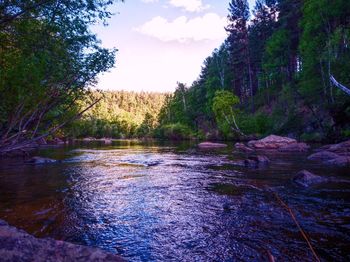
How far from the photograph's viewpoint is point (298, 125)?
36562 mm

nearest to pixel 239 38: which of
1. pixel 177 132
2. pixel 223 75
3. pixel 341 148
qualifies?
pixel 223 75

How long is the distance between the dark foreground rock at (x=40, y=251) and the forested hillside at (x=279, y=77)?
26.8 feet

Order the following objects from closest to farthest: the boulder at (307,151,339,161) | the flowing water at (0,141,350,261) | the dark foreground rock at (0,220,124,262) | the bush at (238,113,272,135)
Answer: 1. the dark foreground rock at (0,220,124,262)
2. the flowing water at (0,141,350,261)
3. the boulder at (307,151,339,161)
4. the bush at (238,113,272,135)

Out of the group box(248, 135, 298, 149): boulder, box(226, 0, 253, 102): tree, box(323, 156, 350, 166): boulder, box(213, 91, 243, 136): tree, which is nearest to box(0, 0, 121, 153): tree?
box(323, 156, 350, 166): boulder

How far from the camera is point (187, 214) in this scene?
26.3 feet

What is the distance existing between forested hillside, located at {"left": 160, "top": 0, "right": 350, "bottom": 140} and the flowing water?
4.06m

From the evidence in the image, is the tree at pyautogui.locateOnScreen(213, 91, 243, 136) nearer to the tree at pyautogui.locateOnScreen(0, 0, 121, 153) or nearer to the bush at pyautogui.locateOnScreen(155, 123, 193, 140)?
the bush at pyautogui.locateOnScreen(155, 123, 193, 140)

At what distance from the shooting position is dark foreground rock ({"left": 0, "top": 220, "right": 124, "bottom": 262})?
10.5 feet

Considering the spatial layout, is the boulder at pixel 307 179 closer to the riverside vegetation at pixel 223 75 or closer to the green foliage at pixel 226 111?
the riverside vegetation at pixel 223 75

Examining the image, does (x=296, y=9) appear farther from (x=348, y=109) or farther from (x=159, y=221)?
(x=159, y=221)

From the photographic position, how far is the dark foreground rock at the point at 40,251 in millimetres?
3197

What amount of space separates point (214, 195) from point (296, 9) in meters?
45.2

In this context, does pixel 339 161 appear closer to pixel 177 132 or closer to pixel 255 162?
pixel 255 162

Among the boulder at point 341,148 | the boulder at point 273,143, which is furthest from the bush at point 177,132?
the boulder at point 341,148
